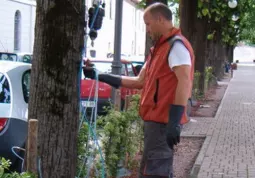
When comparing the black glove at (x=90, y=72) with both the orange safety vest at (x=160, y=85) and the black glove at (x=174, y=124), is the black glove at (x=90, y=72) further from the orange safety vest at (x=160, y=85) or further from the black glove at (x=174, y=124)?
the black glove at (x=174, y=124)

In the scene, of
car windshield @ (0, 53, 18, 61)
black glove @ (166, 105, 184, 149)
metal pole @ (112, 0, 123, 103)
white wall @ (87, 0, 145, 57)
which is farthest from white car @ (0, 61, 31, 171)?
white wall @ (87, 0, 145, 57)

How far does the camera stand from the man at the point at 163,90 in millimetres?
4609

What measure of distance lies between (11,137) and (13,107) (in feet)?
1.45

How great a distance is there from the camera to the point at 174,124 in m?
4.56

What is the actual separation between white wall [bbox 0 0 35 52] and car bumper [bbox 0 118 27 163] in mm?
22596

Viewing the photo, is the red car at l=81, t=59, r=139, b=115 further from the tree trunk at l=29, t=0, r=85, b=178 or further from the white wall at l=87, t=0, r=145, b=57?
the white wall at l=87, t=0, r=145, b=57

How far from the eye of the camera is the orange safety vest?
4.74m

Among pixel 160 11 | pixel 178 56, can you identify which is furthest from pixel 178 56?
pixel 160 11

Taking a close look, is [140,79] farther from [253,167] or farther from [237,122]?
[237,122]

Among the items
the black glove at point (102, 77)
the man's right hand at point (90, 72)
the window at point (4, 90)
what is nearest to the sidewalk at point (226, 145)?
the window at point (4, 90)

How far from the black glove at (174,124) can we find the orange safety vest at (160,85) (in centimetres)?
14

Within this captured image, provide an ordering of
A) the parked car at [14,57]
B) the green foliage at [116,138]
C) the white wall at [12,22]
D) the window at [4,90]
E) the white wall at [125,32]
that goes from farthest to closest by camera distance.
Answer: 1. the white wall at [125,32]
2. the white wall at [12,22]
3. the parked car at [14,57]
4. the window at [4,90]
5. the green foliage at [116,138]

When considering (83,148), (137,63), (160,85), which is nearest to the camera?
(160,85)

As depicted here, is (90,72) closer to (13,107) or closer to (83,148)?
(83,148)
